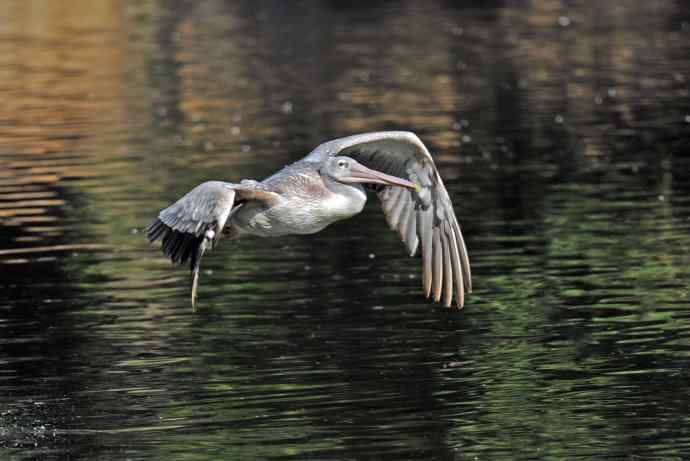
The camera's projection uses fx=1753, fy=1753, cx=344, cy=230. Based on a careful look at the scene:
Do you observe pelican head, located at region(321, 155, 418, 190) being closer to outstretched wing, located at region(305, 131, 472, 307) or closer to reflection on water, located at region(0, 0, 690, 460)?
outstretched wing, located at region(305, 131, 472, 307)

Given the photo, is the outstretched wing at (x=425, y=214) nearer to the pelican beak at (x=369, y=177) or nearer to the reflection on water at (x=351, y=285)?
the pelican beak at (x=369, y=177)

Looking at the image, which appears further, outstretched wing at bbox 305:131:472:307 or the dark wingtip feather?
outstretched wing at bbox 305:131:472:307

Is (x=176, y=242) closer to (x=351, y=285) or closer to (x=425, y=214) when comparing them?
(x=425, y=214)

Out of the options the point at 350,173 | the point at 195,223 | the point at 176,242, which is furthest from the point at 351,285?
the point at 195,223

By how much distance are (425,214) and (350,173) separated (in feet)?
3.78

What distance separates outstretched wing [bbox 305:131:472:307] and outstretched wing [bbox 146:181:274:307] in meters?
2.02

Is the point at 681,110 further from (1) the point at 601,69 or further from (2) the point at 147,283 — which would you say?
(2) the point at 147,283

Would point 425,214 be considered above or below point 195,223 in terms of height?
below

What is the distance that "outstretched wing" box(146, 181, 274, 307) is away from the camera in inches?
516

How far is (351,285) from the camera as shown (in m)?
18.7

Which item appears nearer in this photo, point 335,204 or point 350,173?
point 335,204

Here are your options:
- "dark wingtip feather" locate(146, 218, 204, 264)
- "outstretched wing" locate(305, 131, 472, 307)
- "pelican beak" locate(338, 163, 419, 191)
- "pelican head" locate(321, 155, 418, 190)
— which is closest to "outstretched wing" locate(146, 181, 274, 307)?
"dark wingtip feather" locate(146, 218, 204, 264)

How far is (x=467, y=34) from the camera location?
53375 mm

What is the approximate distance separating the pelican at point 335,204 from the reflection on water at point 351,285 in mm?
975
